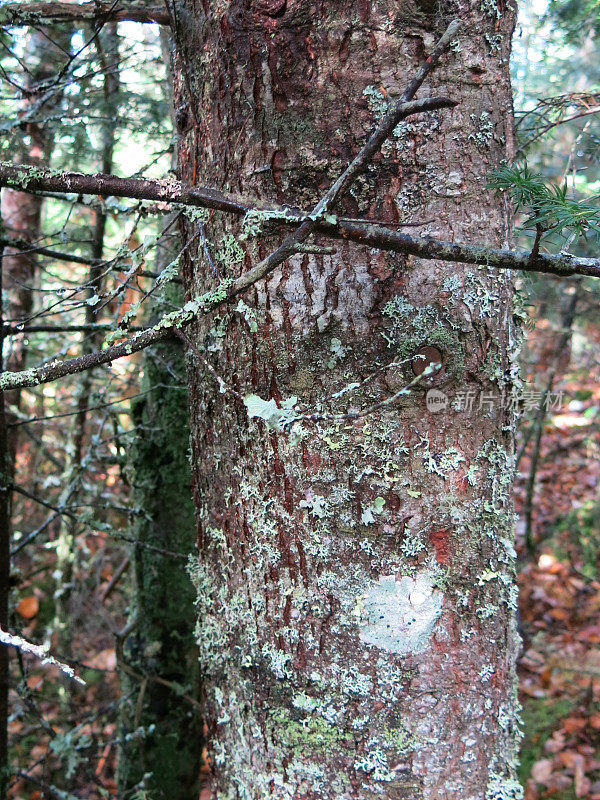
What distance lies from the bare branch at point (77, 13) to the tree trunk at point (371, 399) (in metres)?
0.42

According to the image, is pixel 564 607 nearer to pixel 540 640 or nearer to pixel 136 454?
pixel 540 640

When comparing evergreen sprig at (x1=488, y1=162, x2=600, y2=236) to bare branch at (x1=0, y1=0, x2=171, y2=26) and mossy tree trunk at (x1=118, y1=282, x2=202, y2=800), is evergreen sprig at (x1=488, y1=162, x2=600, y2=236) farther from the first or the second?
mossy tree trunk at (x1=118, y1=282, x2=202, y2=800)

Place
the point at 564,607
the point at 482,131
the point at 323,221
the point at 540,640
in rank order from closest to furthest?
the point at 323,221, the point at 482,131, the point at 540,640, the point at 564,607

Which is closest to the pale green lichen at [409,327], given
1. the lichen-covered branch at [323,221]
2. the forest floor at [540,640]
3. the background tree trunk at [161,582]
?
the lichen-covered branch at [323,221]

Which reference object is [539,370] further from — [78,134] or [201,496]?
[201,496]

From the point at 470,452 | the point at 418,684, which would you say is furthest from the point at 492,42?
the point at 418,684

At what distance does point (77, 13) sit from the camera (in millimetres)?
1960

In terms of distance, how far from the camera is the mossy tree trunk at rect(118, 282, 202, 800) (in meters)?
2.76

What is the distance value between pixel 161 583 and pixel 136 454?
24.6 inches

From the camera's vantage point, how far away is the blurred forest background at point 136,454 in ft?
7.22

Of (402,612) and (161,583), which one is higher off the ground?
(402,612)

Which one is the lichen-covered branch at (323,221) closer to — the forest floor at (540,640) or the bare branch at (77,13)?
A: the bare branch at (77,13)

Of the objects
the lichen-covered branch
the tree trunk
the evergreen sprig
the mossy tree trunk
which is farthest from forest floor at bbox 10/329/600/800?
the evergreen sprig

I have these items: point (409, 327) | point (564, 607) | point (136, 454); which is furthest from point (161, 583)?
point (564, 607)
